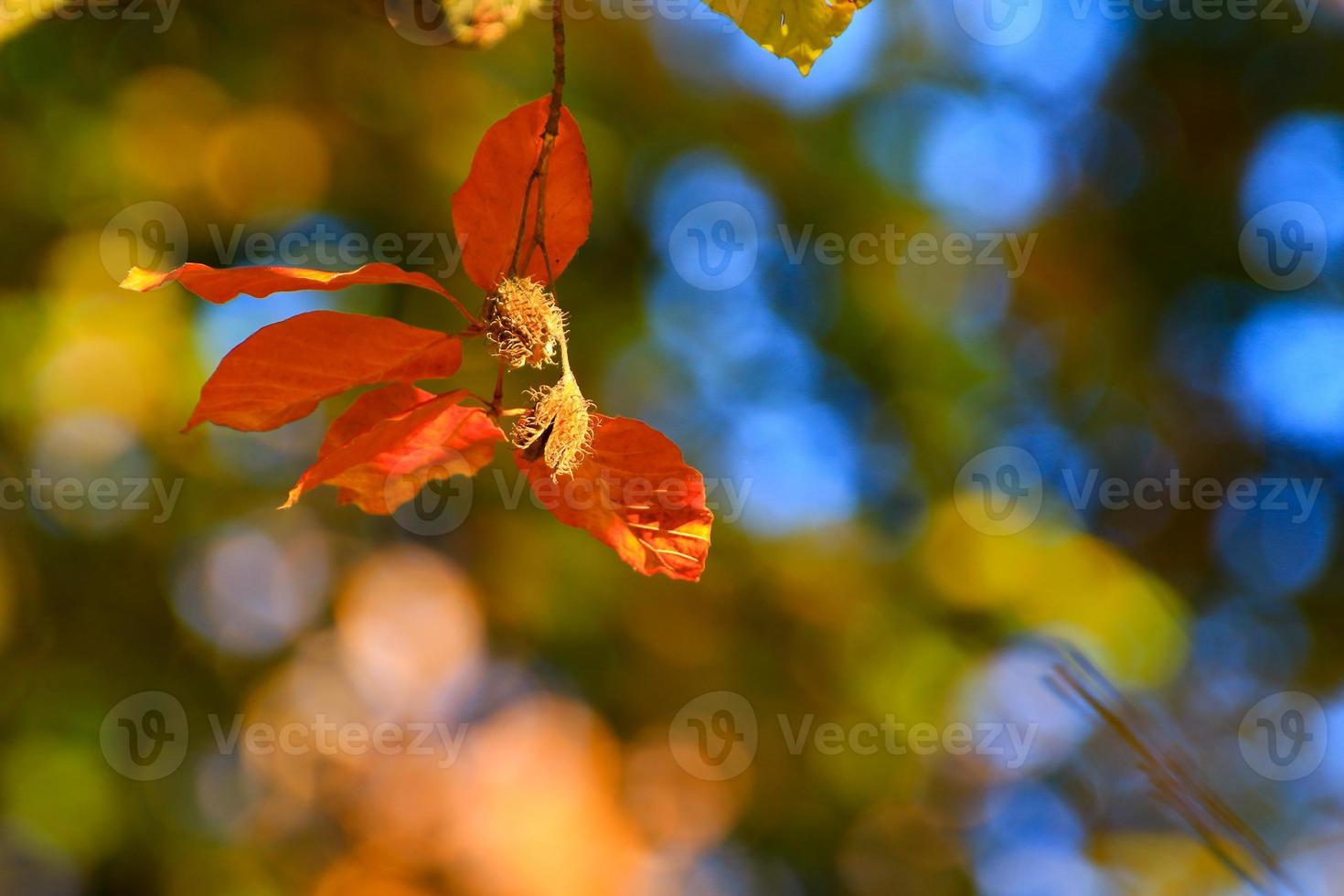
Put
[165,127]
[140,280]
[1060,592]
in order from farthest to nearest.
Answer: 1. [1060,592]
2. [165,127]
3. [140,280]

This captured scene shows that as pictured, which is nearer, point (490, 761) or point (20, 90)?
point (20, 90)

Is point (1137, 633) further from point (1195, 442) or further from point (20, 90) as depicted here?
point (20, 90)

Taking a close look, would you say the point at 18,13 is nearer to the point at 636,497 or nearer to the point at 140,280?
the point at 140,280

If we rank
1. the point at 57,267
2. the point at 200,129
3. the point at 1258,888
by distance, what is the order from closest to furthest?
the point at 1258,888 < the point at 57,267 < the point at 200,129

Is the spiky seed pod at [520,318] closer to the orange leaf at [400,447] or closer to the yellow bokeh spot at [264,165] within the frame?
the orange leaf at [400,447]

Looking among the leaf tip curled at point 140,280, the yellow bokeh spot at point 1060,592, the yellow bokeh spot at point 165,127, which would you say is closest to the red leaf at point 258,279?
the leaf tip curled at point 140,280

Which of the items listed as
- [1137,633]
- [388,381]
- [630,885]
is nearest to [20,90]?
[388,381]

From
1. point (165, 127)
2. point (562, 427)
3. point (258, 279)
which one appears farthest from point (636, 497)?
point (165, 127)

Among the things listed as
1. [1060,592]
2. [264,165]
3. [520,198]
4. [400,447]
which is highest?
[520,198]
